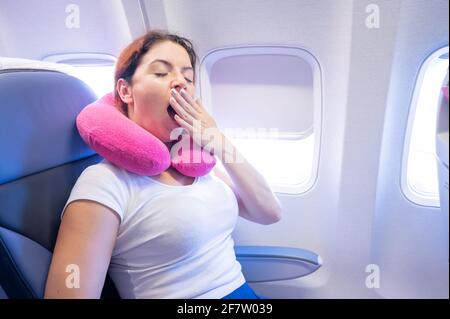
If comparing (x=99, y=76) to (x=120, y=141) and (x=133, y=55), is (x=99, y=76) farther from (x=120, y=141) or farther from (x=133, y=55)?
(x=120, y=141)

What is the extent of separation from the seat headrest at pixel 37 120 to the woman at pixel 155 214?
0.39 feet

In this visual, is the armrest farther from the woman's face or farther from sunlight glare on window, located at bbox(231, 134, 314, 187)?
the woman's face

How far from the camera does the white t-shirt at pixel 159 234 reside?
73 cm

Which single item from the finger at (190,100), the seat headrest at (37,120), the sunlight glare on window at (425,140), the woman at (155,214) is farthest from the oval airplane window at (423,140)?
the seat headrest at (37,120)

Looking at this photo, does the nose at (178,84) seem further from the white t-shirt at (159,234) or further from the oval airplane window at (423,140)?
the oval airplane window at (423,140)

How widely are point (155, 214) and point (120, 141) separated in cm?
22

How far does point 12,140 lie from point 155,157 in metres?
0.34

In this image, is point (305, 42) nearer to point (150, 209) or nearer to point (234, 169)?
point (234, 169)

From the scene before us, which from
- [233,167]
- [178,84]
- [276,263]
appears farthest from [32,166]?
[276,263]

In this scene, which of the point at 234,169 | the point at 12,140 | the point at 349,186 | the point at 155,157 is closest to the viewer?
the point at 12,140

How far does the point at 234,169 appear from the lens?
35.2 inches

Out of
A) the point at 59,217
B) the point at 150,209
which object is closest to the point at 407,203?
the point at 150,209

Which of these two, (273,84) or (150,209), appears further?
(273,84)

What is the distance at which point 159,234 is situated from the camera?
0.73 meters
